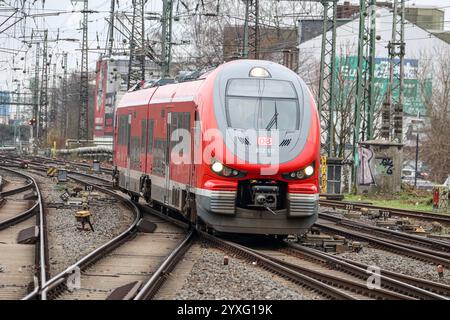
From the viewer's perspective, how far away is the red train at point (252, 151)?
1494 centimetres

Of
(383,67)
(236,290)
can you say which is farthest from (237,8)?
(236,290)

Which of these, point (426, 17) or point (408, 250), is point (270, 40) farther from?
point (408, 250)

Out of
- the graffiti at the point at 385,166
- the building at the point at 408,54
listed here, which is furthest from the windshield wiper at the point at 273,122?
the building at the point at 408,54

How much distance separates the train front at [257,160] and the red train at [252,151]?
16mm

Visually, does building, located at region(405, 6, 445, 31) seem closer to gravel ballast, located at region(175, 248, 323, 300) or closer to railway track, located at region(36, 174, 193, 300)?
railway track, located at region(36, 174, 193, 300)

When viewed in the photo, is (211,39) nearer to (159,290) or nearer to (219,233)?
(219,233)

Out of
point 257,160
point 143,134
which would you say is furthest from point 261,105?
point 143,134

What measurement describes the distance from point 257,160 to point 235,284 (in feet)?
13.8

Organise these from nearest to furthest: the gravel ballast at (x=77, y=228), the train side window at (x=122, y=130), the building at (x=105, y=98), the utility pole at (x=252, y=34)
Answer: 1. the gravel ballast at (x=77, y=228)
2. the train side window at (x=122, y=130)
3. the utility pole at (x=252, y=34)
4. the building at (x=105, y=98)

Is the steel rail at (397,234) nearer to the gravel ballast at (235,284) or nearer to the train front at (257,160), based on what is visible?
the train front at (257,160)

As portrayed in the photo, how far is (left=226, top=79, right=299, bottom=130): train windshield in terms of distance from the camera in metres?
15.3

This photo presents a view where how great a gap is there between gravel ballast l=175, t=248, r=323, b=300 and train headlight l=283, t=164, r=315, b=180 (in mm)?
2180
